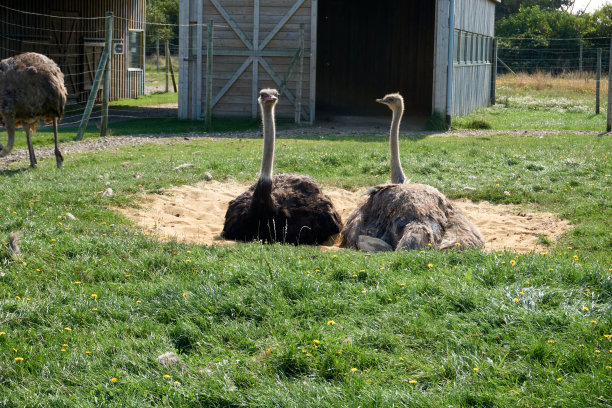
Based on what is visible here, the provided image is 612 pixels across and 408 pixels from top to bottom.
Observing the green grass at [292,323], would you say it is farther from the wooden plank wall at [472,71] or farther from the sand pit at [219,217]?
the wooden plank wall at [472,71]

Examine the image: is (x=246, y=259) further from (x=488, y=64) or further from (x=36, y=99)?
(x=488, y=64)

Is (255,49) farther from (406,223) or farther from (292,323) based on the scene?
(292,323)

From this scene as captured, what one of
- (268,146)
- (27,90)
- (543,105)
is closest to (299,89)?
(27,90)

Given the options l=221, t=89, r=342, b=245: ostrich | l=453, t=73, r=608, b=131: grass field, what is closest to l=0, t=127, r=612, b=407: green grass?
l=221, t=89, r=342, b=245: ostrich

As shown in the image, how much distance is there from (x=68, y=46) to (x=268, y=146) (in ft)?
62.4

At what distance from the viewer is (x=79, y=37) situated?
25.0 meters

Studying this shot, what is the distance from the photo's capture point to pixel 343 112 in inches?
956

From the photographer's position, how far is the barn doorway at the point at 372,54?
23.9m

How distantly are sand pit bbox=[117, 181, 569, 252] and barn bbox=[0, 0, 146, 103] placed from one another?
1317 centimetres

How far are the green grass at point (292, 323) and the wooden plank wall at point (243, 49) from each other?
40.0 ft

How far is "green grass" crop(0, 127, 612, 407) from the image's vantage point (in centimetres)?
379

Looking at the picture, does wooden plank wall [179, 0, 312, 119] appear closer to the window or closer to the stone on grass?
the window

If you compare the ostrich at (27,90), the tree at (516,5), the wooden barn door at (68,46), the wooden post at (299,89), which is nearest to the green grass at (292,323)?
the ostrich at (27,90)

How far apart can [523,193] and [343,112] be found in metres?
15.3
